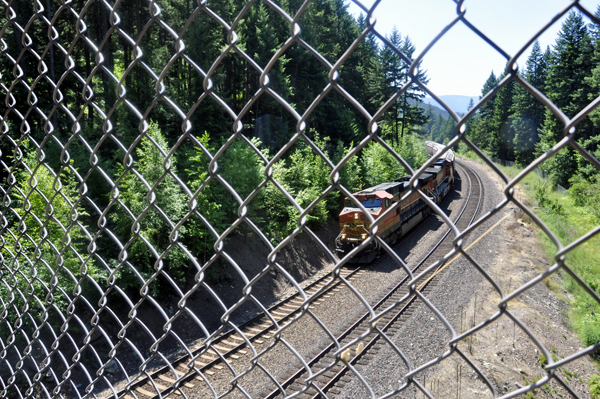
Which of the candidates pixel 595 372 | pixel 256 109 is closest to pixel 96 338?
pixel 595 372

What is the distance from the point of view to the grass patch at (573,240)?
34.4 feet

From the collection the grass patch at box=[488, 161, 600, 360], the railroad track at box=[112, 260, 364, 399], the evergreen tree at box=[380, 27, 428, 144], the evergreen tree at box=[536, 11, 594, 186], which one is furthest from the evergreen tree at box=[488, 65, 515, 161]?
the railroad track at box=[112, 260, 364, 399]

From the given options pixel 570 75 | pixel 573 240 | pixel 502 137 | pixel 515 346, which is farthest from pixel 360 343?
pixel 502 137

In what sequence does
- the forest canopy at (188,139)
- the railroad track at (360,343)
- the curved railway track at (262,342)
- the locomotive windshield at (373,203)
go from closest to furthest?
the railroad track at (360,343), the curved railway track at (262,342), the forest canopy at (188,139), the locomotive windshield at (373,203)

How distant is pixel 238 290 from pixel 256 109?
38.4ft

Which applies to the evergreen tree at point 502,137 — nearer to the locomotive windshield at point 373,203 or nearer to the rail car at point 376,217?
the rail car at point 376,217

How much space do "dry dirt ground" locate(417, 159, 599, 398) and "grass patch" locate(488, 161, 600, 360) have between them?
1.17 feet

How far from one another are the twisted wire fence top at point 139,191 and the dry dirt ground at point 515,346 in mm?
986

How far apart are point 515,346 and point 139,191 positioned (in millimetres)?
10930

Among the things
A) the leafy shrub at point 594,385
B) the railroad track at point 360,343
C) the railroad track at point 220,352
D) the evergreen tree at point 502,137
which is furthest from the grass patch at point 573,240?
the railroad track at point 220,352

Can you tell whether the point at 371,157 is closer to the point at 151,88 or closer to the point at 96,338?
the point at 151,88

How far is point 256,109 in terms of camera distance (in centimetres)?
2239

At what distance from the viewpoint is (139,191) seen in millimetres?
11555

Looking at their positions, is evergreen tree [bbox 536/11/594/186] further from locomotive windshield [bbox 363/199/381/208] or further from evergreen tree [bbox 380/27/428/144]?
locomotive windshield [bbox 363/199/381/208]
